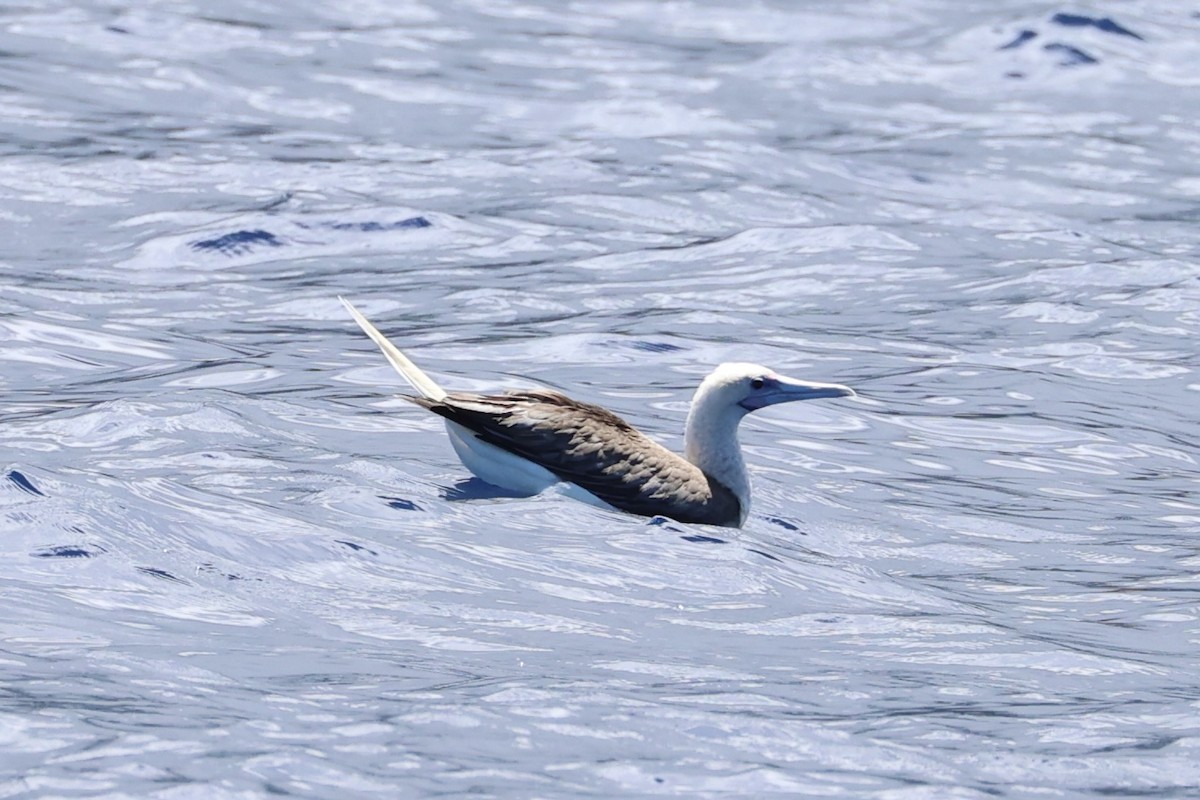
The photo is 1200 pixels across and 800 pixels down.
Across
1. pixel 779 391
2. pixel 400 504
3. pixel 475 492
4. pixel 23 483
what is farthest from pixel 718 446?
pixel 23 483

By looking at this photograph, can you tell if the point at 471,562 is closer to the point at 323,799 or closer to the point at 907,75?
the point at 323,799

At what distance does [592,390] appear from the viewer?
44.3 ft

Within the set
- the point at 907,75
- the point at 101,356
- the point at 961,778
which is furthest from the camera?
the point at 907,75

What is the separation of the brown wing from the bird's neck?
211 mm

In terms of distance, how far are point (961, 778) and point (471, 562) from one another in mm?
2906

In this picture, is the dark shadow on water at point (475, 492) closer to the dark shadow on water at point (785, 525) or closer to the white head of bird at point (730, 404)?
the white head of bird at point (730, 404)

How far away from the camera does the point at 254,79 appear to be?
23094 mm

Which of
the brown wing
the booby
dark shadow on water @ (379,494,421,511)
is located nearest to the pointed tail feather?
the booby

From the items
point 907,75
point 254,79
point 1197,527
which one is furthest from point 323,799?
point 907,75

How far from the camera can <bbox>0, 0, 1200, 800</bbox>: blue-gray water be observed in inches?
289

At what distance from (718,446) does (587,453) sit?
0.72 meters

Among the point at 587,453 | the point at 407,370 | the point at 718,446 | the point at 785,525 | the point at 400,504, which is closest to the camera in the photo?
the point at 400,504

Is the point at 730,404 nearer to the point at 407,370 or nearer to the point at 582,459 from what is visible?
the point at 582,459

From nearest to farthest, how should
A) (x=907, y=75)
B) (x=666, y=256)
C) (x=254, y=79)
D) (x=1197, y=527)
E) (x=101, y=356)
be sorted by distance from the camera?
(x=1197, y=527) < (x=101, y=356) < (x=666, y=256) < (x=254, y=79) < (x=907, y=75)
